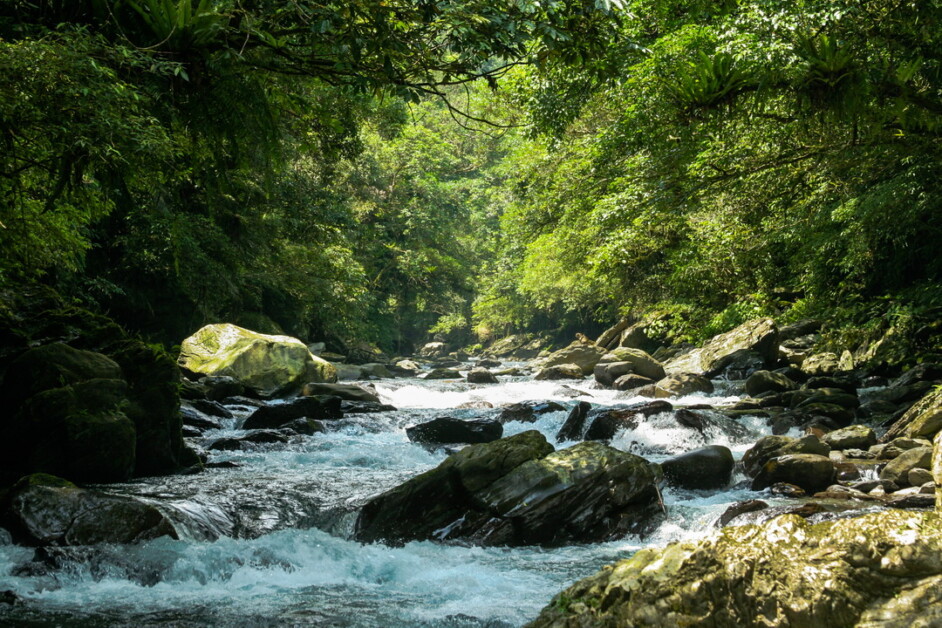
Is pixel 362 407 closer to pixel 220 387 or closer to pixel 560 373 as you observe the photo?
pixel 220 387

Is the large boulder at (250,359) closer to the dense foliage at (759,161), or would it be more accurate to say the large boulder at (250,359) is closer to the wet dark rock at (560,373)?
the dense foliage at (759,161)

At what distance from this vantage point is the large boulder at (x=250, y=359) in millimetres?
13734

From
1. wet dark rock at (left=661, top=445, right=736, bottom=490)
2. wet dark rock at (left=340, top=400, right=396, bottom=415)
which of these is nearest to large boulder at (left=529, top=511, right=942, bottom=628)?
wet dark rock at (left=661, top=445, right=736, bottom=490)

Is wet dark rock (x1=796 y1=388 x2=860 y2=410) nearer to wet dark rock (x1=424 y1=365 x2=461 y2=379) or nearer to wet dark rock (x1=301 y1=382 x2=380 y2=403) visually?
wet dark rock (x1=301 y1=382 x2=380 y2=403)

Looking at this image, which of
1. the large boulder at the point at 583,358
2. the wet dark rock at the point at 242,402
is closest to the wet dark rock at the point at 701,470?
the wet dark rock at the point at 242,402

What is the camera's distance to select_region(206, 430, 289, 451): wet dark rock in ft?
30.4

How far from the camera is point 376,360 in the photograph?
1082 inches

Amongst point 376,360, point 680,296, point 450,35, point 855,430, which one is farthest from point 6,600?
point 376,360

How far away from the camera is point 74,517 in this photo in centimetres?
510

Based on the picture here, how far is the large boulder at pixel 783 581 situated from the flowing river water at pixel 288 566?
1904mm

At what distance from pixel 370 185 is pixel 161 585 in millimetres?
24188

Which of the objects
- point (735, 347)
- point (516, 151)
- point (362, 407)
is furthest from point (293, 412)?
point (516, 151)

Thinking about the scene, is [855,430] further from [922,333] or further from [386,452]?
[386,452]

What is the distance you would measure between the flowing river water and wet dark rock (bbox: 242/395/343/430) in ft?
7.79
